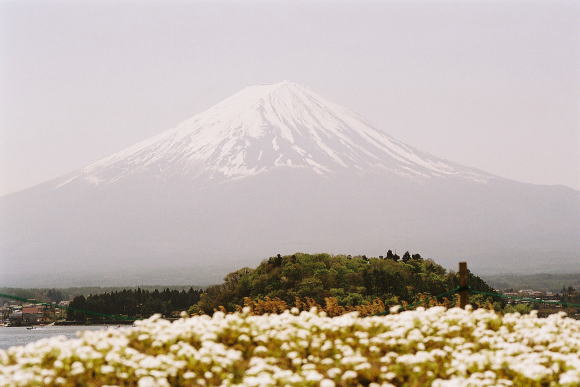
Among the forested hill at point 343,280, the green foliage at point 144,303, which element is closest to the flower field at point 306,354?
the forested hill at point 343,280

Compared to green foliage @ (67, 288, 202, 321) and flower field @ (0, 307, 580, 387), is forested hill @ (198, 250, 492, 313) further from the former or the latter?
green foliage @ (67, 288, 202, 321)

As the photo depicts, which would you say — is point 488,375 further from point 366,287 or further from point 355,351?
point 366,287

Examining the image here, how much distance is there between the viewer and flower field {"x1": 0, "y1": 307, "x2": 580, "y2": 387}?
13.4 meters

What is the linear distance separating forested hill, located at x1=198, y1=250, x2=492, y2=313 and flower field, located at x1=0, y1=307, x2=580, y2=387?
162 feet

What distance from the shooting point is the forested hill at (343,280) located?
6912 centimetres

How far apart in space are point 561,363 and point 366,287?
56.2 metres

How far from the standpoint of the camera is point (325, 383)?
12.6 metres

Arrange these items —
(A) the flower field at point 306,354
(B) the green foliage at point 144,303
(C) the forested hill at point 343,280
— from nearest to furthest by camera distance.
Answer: (A) the flower field at point 306,354 → (C) the forested hill at point 343,280 → (B) the green foliage at point 144,303

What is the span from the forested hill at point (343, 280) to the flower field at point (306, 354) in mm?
49236

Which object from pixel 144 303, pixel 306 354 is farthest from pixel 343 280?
pixel 144 303

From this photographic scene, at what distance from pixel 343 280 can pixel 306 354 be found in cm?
5973

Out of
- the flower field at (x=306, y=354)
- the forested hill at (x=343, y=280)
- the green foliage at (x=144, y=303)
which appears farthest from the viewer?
the green foliage at (x=144, y=303)

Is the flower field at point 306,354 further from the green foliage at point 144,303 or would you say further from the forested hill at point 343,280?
the green foliage at point 144,303

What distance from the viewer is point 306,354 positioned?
1503 cm
